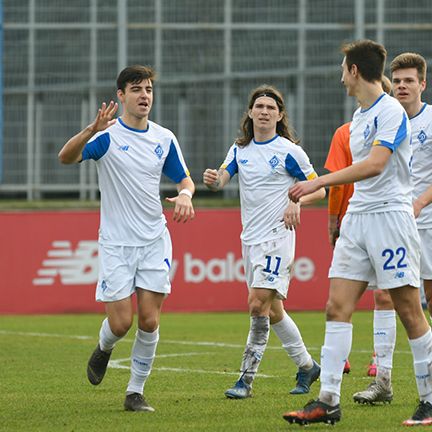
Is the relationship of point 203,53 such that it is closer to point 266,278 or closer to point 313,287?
point 313,287

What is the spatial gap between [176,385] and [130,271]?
188cm

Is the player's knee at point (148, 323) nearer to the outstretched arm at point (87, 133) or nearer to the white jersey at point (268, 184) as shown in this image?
the outstretched arm at point (87, 133)

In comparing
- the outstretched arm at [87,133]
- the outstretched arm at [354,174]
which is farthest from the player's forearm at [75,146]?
the outstretched arm at [354,174]

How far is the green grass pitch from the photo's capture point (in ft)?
26.8

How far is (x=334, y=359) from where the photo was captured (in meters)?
7.69

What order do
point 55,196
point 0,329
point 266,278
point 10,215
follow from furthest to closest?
point 55,196 < point 10,215 < point 0,329 < point 266,278

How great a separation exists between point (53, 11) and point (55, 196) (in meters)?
3.32

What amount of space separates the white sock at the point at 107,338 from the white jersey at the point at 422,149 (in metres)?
2.48

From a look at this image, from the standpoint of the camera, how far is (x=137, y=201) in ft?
29.2

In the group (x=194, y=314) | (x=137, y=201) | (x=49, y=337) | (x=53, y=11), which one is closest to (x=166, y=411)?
(x=137, y=201)

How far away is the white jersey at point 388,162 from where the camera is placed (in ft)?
25.1

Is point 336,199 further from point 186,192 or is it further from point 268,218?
point 186,192

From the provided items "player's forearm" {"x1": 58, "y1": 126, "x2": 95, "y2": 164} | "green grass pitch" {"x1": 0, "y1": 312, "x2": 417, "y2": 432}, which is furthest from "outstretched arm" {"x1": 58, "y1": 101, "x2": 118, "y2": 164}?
"green grass pitch" {"x1": 0, "y1": 312, "x2": 417, "y2": 432}

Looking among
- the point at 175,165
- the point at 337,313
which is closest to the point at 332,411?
the point at 337,313
